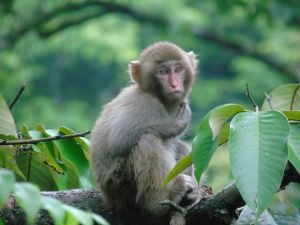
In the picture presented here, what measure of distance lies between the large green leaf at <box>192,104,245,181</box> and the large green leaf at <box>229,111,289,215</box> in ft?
0.39

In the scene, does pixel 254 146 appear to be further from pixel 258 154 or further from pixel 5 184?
pixel 5 184

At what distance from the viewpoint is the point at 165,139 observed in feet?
18.0

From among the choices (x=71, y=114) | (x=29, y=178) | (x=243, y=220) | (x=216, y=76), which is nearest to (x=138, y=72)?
(x=29, y=178)

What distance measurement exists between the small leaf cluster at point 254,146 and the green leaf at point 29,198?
0.88 m

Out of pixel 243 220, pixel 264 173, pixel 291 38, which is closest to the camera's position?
pixel 264 173

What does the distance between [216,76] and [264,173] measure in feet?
117

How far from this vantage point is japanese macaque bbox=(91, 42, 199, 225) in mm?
5125

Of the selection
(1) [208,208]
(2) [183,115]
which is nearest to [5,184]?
(1) [208,208]

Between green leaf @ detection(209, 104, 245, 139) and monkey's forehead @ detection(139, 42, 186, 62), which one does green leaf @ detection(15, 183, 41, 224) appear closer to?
green leaf @ detection(209, 104, 245, 139)

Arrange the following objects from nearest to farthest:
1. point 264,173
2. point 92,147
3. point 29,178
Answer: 1. point 264,173
2. point 29,178
3. point 92,147

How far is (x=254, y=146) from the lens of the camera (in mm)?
3287

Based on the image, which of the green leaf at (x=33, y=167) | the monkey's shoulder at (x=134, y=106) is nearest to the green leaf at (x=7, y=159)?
the green leaf at (x=33, y=167)

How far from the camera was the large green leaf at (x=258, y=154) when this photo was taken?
315cm

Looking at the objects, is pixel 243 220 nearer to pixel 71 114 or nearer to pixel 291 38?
pixel 291 38
